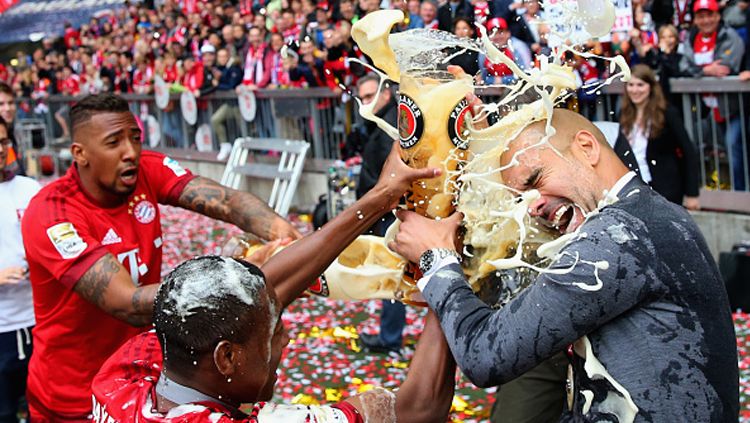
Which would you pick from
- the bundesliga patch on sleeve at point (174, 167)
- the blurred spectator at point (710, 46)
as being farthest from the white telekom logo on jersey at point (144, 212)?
the blurred spectator at point (710, 46)

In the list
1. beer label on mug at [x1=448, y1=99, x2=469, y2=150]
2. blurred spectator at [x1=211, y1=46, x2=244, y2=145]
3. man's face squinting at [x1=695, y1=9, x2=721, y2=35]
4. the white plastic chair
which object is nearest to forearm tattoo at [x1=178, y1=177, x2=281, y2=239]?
beer label on mug at [x1=448, y1=99, x2=469, y2=150]

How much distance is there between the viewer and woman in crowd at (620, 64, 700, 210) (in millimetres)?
6891

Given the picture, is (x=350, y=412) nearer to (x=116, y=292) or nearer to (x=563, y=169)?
(x=563, y=169)

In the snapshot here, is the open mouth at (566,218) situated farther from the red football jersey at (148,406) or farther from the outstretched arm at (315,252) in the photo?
the red football jersey at (148,406)

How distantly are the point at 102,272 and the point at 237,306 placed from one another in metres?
1.37

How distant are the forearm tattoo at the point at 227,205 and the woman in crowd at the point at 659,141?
405cm

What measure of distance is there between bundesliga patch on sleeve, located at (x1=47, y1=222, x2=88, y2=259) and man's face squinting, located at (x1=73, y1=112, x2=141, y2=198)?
0.27 meters

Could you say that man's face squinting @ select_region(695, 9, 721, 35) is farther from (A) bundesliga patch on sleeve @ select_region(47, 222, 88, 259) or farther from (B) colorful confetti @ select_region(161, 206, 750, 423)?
(A) bundesliga patch on sleeve @ select_region(47, 222, 88, 259)

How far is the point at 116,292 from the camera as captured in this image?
122 inches

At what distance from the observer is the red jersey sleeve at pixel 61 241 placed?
3197 mm

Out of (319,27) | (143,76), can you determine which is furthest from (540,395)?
(143,76)

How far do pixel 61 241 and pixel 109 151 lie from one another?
42 cm

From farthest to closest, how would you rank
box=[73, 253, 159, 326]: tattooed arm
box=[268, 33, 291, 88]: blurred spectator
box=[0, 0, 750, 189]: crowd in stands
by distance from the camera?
box=[268, 33, 291, 88]: blurred spectator < box=[0, 0, 750, 189]: crowd in stands < box=[73, 253, 159, 326]: tattooed arm

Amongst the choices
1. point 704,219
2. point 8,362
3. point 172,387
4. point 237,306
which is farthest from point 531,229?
point 704,219
